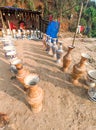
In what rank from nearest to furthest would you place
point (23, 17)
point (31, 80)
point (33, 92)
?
point (33, 92) < point (31, 80) < point (23, 17)

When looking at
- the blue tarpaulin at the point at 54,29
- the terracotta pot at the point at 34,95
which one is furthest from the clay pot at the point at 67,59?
the blue tarpaulin at the point at 54,29

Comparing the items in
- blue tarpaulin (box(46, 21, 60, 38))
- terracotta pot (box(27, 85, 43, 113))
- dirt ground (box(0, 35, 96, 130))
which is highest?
blue tarpaulin (box(46, 21, 60, 38))

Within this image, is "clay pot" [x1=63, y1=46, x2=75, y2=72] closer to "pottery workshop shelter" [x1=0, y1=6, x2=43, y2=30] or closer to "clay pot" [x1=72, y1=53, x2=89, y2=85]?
"clay pot" [x1=72, y1=53, x2=89, y2=85]

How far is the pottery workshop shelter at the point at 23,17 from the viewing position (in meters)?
8.01

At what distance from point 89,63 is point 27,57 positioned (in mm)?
2586

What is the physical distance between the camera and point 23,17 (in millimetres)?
8812

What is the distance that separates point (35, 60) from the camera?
461 centimetres

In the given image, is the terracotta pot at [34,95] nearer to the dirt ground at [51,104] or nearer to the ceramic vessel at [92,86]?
the dirt ground at [51,104]

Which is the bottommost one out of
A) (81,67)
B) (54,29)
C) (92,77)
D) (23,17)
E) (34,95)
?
(34,95)

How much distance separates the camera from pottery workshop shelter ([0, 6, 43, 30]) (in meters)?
8.01

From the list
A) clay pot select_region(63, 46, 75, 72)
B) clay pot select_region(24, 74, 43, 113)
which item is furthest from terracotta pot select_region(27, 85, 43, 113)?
clay pot select_region(63, 46, 75, 72)

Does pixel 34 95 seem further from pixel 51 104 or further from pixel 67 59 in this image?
pixel 67 59

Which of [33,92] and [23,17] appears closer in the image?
[33,92]

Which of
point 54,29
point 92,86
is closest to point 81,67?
point 92,86
